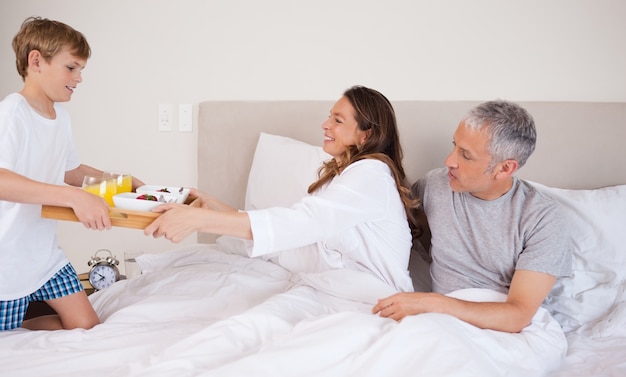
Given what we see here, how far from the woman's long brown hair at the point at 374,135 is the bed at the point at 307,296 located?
303mm

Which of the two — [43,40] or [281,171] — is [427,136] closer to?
[281,171]

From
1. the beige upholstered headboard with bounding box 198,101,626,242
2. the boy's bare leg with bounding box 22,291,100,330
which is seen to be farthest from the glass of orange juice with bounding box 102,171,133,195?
the beige upholstered headboard with bounding box 198,101,626,242

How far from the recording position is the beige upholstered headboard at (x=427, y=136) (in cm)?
199

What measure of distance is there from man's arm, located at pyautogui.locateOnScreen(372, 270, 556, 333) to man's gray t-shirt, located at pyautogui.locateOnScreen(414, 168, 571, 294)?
0.11 meters

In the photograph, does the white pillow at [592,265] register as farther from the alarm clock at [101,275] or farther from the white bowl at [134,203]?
the alarm clock at [101,275]

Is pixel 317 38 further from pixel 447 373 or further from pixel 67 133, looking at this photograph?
pixel 447 373

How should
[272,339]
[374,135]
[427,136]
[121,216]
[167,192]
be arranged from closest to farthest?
[272,339] < [121,216] < [167,192] < [374,135] < [427,136]

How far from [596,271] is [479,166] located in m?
0.51

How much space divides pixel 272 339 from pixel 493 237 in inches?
27.0

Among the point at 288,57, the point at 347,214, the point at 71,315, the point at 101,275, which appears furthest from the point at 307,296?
the point at 288,57

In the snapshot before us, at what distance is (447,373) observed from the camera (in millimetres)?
1104

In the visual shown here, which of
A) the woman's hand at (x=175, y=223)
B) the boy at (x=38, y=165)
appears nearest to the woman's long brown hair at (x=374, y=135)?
the woman's hand at (x=175, y=223)

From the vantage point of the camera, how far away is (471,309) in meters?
1.44

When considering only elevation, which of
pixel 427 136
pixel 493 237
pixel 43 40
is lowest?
pixel 493 237
